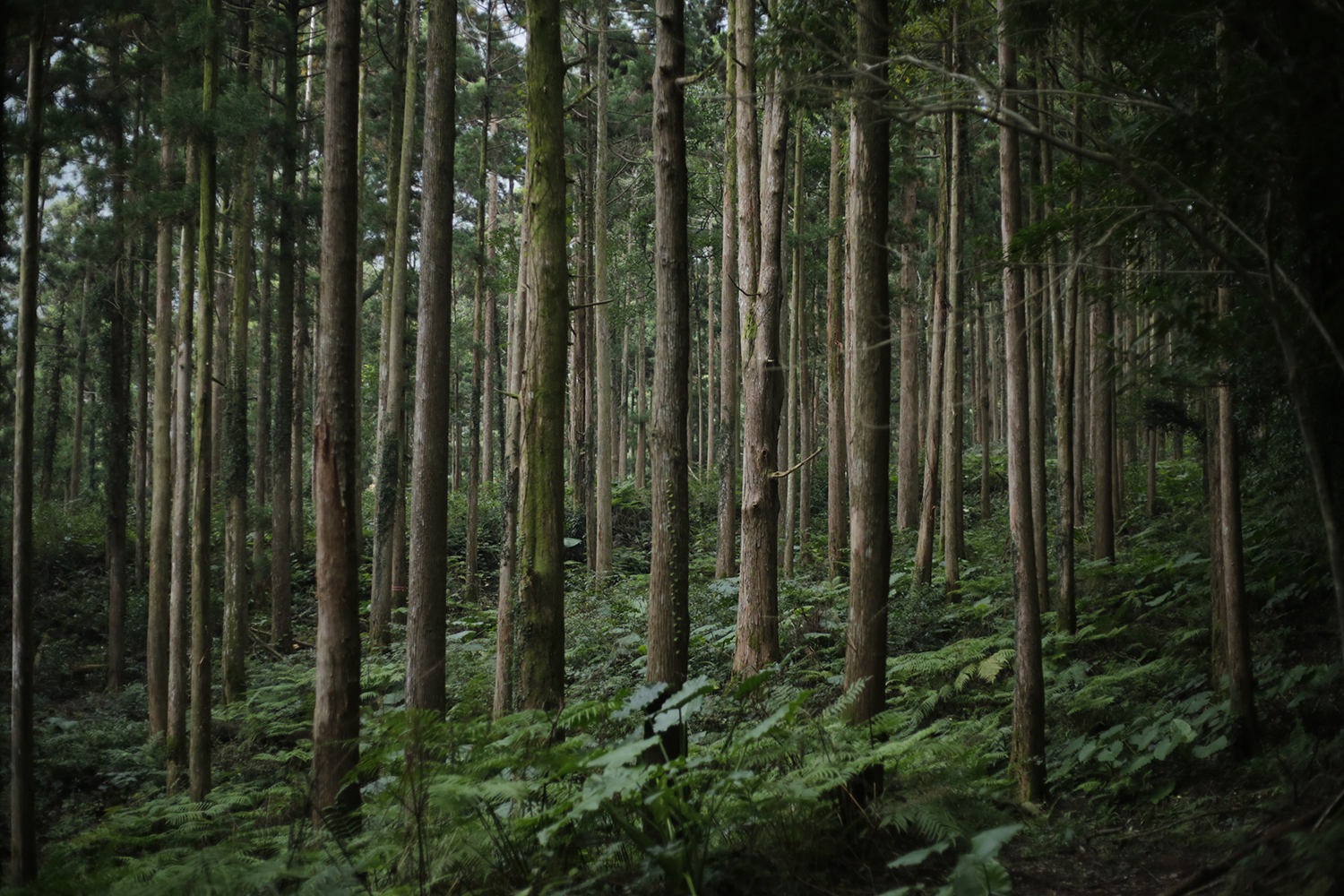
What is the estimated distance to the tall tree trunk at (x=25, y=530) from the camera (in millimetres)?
7141

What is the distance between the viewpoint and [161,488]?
10445 mm

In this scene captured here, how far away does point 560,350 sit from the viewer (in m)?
6.62

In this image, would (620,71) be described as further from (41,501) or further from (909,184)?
(41,501)

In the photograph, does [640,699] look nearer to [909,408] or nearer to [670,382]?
[670,382]

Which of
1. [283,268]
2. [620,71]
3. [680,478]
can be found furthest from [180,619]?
[620,71]

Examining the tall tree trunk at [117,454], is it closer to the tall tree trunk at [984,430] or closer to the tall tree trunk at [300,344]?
the tall tree trunk at [300,344]

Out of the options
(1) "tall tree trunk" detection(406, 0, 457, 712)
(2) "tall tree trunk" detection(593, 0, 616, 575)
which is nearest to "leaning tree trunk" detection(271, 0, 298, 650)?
(2) "tall tree trunk" detection(593, 0, 616, 575)

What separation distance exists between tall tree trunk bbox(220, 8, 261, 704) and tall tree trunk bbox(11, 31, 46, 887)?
11.2 feet

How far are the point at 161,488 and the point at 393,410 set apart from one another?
3351 millimetres

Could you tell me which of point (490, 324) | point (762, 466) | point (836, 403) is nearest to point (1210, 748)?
point (762, 466)

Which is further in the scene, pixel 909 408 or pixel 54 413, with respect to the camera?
pixel 54 413

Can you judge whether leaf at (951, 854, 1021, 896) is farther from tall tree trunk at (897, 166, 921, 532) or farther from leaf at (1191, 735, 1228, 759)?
tall tree trunk at (897, 166, 921, 532)

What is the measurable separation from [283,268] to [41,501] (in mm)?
11592

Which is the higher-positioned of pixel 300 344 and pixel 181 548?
pixel 300 344
